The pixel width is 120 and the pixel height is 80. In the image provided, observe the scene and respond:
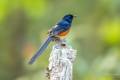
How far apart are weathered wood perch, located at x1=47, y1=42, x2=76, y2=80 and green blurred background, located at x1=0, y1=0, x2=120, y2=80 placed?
2.21 meters

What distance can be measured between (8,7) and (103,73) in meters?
2.12

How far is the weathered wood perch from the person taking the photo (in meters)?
5.80

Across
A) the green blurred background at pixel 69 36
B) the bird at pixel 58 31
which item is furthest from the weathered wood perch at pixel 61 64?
the green blurred background at pixel 69 36

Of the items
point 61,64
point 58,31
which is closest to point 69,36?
point 58,31

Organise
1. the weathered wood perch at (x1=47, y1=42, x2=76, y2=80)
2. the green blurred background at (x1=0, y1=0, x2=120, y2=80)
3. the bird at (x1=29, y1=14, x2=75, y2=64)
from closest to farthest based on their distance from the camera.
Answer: the weathered wood perch at (x1=47, y1=42, x2=76, y2=80) < the bird at (x1=29, y1=14, x2=75, y2=64) < the green blurred background at (x1=0, y1=0, x2=120, y2=80)

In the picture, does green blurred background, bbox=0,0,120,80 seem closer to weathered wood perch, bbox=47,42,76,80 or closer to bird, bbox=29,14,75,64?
bird, bbox=29,14,75,64

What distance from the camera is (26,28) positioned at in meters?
11.1

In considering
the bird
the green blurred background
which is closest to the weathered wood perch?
the bird

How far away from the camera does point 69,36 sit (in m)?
8.69

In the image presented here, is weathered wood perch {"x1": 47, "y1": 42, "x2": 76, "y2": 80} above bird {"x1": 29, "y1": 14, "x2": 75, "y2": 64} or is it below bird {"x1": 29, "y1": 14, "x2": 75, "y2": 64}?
below

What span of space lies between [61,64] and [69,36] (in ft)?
9.35

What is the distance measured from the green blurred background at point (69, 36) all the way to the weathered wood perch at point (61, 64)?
221 cm

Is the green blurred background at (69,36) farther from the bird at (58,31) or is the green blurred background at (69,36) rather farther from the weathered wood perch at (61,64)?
the weathered wood perch at (61,64)

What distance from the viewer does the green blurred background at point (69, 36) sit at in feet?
28.4
